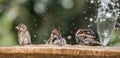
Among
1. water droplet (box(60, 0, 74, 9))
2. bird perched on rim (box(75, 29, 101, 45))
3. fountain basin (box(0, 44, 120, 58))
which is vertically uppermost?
water droplet (box(60, 0, 74, 9))

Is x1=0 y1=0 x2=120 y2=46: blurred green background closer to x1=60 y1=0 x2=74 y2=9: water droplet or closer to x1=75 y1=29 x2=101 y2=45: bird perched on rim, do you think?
x1=60 y1=0 x2=74 y2=9: water droplet

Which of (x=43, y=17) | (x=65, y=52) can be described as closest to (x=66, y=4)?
(x=43, y=17)

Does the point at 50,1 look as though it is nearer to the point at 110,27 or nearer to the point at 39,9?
the point at 39,9

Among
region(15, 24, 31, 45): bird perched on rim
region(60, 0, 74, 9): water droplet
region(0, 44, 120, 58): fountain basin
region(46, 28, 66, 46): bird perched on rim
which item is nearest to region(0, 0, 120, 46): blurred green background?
region(60, 0, 74, 9): water droplet

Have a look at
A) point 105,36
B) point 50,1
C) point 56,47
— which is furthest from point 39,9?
point 56,47

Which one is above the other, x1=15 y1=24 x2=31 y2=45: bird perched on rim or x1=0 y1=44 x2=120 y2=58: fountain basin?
x1=15 y1=24 x2=31 y2=45: bird perched on rim

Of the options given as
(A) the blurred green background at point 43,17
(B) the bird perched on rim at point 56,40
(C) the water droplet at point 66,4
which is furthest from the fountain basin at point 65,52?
(C) the water droplet at point 66,4

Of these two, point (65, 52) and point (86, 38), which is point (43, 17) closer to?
point (86, 38)

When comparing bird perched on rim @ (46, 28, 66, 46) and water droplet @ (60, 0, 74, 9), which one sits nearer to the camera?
bird perched on rim @ (46, 28, 66, 46)
